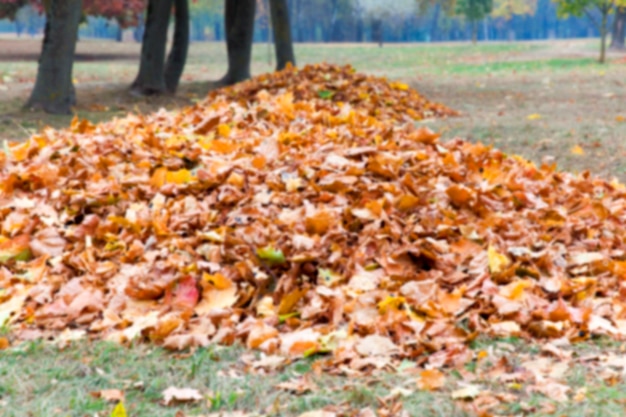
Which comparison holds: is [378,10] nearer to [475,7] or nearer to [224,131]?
[475,7]

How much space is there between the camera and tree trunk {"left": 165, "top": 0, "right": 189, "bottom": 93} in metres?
15.7

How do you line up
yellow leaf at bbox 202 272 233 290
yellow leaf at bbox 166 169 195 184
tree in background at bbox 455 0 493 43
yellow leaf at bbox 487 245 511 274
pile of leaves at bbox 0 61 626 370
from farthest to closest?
tree in background at bbox 455 0 493 43
yellow leaf at bbox 166 169 195 184
yellow leaf at bbox 487 245 511 274
yellow leaf at bbox 202 272 233 290
pile of leaves at bbox 0 61 626 370

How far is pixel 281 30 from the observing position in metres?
17.0

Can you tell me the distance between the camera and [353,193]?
4375mm

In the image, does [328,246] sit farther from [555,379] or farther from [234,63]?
Result: [234,63]

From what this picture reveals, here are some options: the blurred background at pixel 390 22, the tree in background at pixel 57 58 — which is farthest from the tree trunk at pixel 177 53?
the blurred background at pixel 390 22

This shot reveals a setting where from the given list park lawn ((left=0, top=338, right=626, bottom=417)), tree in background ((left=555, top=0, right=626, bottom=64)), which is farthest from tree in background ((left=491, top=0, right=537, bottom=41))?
park lawn ((left=0, top=338, right=626, bottom=417))

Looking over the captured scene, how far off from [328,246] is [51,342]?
4.30 feet

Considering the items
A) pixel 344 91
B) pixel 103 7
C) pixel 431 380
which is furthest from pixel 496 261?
pixel 103 7

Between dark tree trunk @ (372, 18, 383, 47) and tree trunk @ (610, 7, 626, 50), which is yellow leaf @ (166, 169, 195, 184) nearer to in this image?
tree trunk @ (610, 7, 626, 50)

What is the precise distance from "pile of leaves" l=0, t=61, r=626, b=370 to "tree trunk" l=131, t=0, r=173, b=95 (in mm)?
9431

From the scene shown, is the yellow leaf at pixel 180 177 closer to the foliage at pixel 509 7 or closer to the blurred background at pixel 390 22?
the blurred background at pixel 390 22

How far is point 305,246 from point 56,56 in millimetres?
8538

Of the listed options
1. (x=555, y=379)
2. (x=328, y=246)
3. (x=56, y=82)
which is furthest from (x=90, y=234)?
(x=56, y=82)
